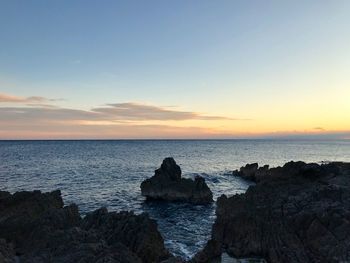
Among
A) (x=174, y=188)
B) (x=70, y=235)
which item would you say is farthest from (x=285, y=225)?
(x=174, y=188)

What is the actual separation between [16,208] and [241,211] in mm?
20512

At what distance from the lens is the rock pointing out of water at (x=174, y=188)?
54.1 m

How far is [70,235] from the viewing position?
22234 millimetres

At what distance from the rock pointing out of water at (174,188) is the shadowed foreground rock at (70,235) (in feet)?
67.1

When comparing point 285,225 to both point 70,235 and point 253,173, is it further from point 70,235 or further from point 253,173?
point 253,173

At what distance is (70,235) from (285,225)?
56.0 feet

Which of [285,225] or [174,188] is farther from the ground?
[285,225]

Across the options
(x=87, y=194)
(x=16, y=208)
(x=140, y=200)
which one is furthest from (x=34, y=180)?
(x=16, y=208)

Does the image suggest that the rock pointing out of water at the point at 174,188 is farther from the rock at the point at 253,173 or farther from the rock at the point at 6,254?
the rock at the point at 6,254

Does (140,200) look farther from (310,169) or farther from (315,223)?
(315,223)

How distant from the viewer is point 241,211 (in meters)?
34.3

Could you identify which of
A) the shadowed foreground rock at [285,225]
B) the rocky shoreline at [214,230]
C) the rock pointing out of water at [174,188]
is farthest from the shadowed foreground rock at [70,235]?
the rock pointing out of water at [174,188]

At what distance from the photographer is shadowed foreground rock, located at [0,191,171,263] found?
68.1 ft

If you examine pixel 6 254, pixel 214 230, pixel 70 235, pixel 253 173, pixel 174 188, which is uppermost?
pixel 70 235
